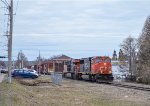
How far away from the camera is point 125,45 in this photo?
370 feet

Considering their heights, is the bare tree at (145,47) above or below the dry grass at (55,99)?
above

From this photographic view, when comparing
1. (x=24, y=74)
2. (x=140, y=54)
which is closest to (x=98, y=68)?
(x=24, y=74)

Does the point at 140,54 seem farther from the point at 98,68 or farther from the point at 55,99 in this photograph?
the point at 55,99

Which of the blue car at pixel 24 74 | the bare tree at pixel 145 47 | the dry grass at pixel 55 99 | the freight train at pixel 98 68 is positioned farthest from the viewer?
the bare tree at pixel 145 47

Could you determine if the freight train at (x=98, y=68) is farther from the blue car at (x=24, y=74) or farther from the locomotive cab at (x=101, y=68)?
the blue car at (x=24, y=74)

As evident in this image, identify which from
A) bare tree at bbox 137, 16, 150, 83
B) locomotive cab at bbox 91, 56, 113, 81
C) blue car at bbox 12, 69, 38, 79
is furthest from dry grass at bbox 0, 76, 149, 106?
blue car at bbox 12, 69, 38, 79

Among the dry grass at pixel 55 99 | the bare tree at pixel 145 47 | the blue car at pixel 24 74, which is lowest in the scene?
the dry grass at pixel 55 99

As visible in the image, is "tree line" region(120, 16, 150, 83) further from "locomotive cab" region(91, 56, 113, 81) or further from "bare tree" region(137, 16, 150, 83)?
"locomotive cab" region(91, 56, 113, 81)

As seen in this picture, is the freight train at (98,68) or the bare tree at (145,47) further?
the bare tree at (145,47)

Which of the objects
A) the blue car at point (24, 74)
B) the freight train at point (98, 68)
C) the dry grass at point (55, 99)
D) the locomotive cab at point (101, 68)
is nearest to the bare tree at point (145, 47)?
the freight train at point (98, 68)

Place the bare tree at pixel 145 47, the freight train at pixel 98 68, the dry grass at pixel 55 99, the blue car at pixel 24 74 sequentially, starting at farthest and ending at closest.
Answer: the bare tree at pixel 145 47, the blue car at pixel 24 74, the freight train at pixel 98 68, the dry grass at pixel 55 99

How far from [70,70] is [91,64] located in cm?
2001

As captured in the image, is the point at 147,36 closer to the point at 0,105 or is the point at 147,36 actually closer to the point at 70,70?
the point at 70,70

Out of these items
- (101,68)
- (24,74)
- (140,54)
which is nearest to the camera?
(101,68)
